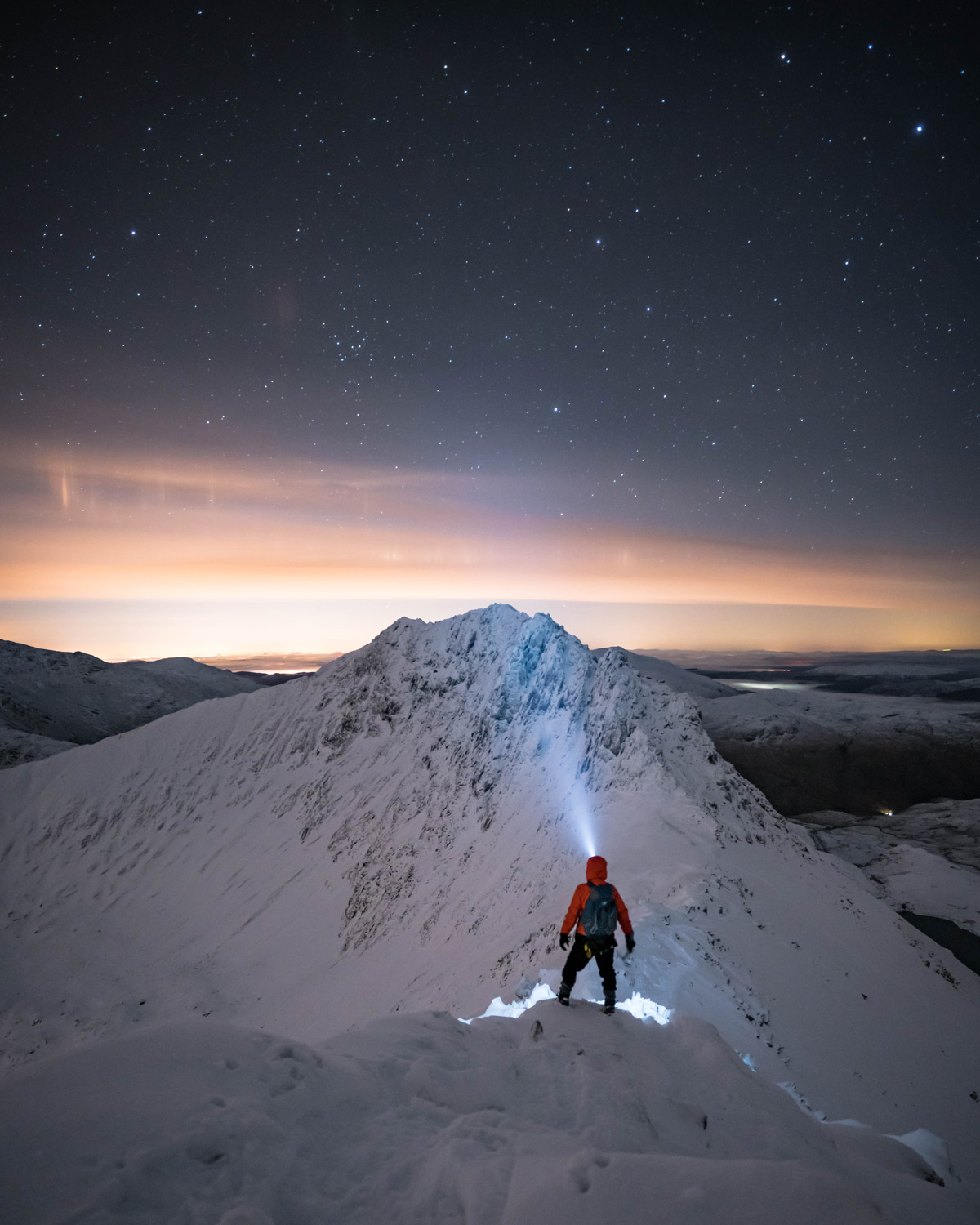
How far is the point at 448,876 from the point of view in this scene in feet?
91.0

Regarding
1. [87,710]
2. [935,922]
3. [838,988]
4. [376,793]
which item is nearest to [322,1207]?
[838,988]

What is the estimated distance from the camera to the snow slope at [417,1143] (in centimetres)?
390

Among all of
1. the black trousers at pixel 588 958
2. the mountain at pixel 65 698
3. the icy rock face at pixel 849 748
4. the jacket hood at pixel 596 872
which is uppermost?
the jacket hood at pixel 596 872

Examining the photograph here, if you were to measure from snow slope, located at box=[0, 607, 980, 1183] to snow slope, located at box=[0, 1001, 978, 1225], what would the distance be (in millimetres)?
3701

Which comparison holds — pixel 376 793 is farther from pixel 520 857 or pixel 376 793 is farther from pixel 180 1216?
pixel 180 1216

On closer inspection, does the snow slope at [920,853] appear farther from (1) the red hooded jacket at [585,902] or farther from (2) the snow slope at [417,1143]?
(2) the snow slope at [417,1143]

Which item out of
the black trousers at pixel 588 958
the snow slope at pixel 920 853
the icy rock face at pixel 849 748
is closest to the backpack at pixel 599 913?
the black trousers at pixel 588 958

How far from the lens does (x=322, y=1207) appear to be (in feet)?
13.7

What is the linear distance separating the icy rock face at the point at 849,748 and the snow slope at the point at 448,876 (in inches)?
3653

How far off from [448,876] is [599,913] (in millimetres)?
21310

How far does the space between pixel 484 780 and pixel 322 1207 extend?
28.8m

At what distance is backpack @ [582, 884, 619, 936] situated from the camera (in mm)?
8555

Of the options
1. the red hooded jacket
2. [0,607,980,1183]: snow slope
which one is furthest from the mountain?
the red hooded jacket

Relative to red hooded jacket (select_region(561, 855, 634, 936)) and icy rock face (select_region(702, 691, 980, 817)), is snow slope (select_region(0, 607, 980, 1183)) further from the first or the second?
icy rock face (select_region(702, 691, 980, 817))
